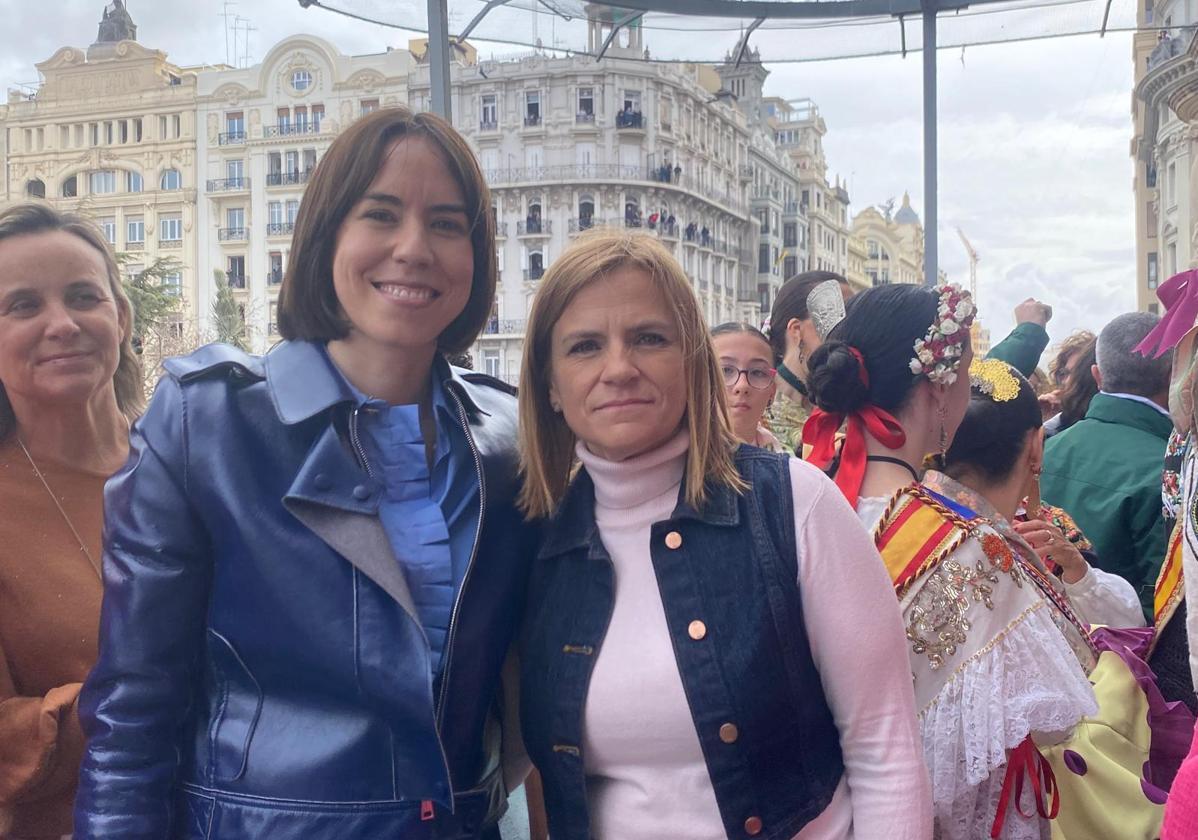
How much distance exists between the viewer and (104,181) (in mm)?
Result: 31281

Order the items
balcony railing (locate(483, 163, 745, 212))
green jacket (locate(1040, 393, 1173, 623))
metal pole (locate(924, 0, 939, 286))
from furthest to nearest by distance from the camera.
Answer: balcony railing (locate(483, 163, 745, 212)), metal pole (locate(924, 0, 939, 286)), green jacket (locate(1040, 393, 1173, 623))

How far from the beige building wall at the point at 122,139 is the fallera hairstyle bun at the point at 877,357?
29.8 meters

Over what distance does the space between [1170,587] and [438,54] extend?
8.84 feet

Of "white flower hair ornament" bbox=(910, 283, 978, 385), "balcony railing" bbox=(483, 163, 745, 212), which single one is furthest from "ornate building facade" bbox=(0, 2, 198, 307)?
"white flower hair ornament" bbox=(910, 283, 978, 385)

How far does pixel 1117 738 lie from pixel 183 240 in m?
33.4

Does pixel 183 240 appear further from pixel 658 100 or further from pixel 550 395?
pixel 550 395

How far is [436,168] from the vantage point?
1.75m

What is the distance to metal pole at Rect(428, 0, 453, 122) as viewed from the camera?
333 cm

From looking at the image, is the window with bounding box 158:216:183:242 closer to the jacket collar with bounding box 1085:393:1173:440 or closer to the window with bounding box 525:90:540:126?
the window with bounding box 525:90:540:126

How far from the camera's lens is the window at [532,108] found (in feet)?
121

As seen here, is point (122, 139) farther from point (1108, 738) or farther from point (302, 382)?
point (1108, 738)

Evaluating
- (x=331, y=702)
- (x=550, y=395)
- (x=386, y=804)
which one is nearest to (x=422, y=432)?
(x=550, y=395)

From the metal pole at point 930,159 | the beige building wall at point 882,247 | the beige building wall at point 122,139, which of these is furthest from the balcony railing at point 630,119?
the metal pole at point 930,159

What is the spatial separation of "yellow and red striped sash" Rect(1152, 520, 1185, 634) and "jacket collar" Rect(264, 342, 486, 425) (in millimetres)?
1935
